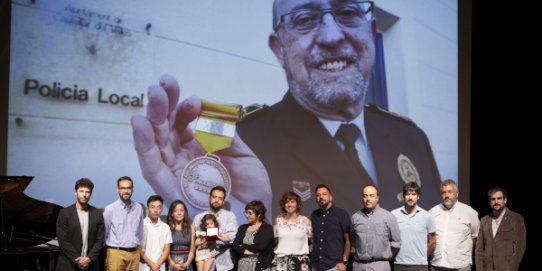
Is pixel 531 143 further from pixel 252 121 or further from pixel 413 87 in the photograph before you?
pixel 252 121

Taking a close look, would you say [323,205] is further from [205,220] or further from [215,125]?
[215,125]

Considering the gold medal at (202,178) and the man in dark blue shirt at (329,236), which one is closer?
the man in dark blue shirt at (329,236)

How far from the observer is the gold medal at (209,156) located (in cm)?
646

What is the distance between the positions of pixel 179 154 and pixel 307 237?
1430 millimetres

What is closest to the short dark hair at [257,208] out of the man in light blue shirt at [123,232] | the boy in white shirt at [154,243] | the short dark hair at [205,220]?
the short dark hair at [205,220]

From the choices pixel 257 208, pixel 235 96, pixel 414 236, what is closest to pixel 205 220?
pixel 257 208

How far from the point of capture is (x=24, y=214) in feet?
17.5

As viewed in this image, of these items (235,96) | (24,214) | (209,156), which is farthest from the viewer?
(235,96)

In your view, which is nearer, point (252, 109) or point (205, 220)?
point (205, 220)

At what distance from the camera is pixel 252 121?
675 centimetres

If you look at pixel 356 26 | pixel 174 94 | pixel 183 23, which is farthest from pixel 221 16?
pixel 356 26

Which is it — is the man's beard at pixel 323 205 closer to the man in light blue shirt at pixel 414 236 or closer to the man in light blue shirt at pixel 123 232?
the man in light blue shirt at pixel 414 236

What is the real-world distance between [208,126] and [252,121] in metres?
0.44

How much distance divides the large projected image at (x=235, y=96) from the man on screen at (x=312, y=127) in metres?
0.01
